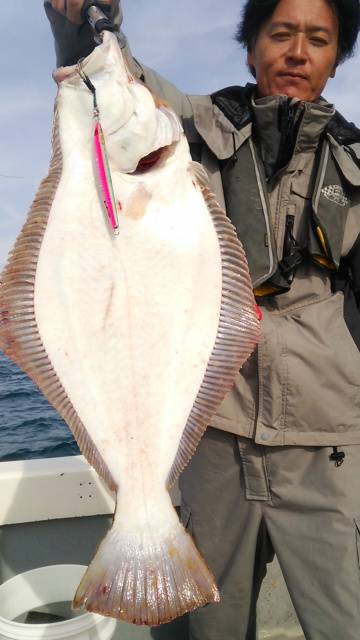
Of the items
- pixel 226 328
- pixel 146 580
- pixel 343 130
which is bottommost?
pixel 146 580

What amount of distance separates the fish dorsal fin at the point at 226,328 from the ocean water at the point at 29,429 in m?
5.14

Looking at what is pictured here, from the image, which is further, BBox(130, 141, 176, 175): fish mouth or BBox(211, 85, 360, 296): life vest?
BBox(211, 85, 360, 296): life vest

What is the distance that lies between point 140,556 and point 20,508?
5.80 feet

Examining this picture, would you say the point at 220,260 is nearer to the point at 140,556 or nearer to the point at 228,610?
the point at 140,556

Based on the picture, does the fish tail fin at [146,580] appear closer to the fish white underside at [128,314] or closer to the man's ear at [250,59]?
the fish white underside at [128,314]

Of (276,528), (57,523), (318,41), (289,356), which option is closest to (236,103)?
(318,41)

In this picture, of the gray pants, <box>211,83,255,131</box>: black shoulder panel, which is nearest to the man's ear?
<box>211,83,255,131</box>: black shoulder panel

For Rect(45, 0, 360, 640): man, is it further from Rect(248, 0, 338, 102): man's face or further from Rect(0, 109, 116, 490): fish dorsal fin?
Rect(0, 109, 116, 490): fish dorsal fin

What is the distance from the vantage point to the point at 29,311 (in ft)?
5.44

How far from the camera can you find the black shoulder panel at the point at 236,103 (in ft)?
7.59

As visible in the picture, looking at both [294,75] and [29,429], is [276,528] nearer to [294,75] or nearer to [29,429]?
[294,75]

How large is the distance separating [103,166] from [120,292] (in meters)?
0.39

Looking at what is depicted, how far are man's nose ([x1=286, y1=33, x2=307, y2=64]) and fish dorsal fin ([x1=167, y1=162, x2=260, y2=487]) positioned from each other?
0.96 meters

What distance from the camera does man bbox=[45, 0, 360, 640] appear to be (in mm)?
2172
